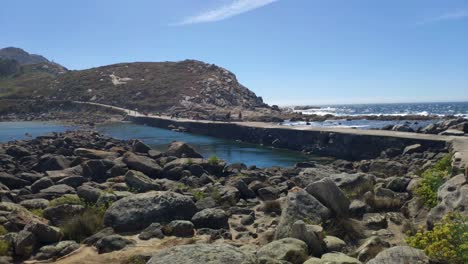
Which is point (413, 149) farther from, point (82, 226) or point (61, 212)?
point (82, 226)

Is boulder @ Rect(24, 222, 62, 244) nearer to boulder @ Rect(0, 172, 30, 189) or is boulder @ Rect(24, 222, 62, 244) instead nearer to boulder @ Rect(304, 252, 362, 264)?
boulder @ Rect(304, 252, 362, 264)

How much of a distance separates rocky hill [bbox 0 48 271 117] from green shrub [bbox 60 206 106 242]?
7118cm

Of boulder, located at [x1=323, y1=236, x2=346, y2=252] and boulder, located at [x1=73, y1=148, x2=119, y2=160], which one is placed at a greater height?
boulder, located at [x1=73, y1=148, x2=119, y2=160]

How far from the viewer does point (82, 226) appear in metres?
10.6

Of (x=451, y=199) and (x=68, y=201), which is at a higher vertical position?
(x=451, y=199)

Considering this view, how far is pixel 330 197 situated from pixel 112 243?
538 cm

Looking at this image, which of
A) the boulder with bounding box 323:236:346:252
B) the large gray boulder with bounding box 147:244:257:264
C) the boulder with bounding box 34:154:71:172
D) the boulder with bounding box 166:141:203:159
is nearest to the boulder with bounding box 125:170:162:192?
the boulder with bounding box 34:154:71:172

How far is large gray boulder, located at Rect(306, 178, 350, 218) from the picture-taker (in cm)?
1083

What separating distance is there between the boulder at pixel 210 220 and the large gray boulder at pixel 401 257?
17.3 feet

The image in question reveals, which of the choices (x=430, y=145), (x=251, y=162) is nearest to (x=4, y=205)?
(x=251, y=162)

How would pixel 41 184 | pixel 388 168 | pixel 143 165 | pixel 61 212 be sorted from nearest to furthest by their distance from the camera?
pixel 61 212 < pixel 41 184 < pixel 143 165 < pixel 388 168

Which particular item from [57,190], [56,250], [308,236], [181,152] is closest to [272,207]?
[308,236]

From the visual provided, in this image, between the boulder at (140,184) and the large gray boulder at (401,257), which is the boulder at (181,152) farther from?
the large gray boulder at (401,257)

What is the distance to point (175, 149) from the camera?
26.8 metres
